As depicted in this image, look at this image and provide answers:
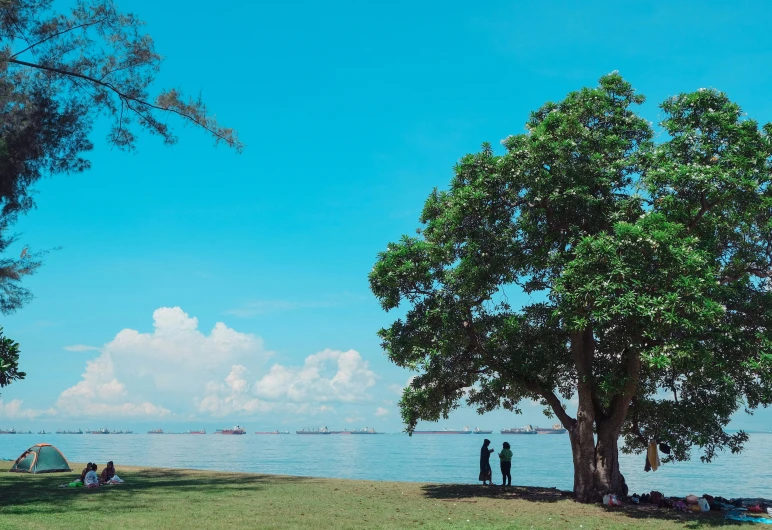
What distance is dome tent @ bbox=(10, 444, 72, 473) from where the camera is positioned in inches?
1247

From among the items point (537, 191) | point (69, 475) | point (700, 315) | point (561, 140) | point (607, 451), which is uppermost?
point (561, 140)

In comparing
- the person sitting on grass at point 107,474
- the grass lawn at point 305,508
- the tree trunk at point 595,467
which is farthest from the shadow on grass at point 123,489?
the tree trunk at point 595,467

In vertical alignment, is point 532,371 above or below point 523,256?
below

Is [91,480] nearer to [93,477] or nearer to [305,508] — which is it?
[93,477]

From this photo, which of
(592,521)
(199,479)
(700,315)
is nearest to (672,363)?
(700,315)

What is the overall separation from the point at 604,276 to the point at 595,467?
26.7 ft

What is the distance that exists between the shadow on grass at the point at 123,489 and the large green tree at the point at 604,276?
8341mm

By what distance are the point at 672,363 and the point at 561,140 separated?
7994 mm

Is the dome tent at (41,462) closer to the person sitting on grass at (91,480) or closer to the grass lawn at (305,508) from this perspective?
the grass lawn at (305,508)

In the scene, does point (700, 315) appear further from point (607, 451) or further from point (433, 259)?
point (433, 259)

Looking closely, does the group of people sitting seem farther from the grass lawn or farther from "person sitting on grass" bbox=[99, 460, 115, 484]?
the grass lawn

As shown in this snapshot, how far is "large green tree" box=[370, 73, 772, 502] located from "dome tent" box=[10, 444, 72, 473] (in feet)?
63.0

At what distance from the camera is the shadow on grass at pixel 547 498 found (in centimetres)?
1842

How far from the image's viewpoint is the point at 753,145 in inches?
772
